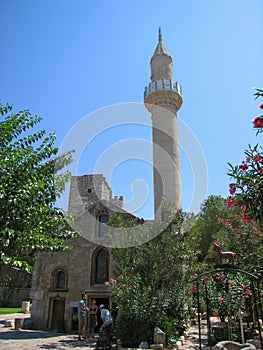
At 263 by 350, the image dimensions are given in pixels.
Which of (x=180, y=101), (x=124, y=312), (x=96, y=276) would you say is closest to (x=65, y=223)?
(x=124, y=312)

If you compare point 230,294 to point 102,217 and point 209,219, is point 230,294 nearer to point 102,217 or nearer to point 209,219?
point 102,217

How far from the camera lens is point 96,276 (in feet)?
53.4

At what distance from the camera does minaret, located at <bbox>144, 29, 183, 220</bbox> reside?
67.7 ft

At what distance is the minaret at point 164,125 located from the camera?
67.7 feet

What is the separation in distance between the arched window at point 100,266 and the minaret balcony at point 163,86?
523 inches

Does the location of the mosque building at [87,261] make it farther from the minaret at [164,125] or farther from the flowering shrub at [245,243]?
the flowering shrub at [245,243]

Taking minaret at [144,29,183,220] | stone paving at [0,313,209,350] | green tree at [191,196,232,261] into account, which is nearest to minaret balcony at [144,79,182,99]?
minaret at [144,29,183,220]

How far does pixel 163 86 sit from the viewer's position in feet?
75.9

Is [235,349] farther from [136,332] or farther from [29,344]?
[29,344]

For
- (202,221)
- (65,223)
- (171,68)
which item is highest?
(171,68)

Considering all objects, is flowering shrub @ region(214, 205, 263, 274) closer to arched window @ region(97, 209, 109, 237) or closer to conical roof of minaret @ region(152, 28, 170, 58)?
arched window @ region(97, 209, 109, 237)

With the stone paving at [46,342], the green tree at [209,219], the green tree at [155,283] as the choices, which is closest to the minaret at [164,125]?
the green tree at [155,283]

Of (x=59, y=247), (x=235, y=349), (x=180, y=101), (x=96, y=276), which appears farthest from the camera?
(x=180, y=101)

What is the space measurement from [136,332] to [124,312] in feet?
2.60
